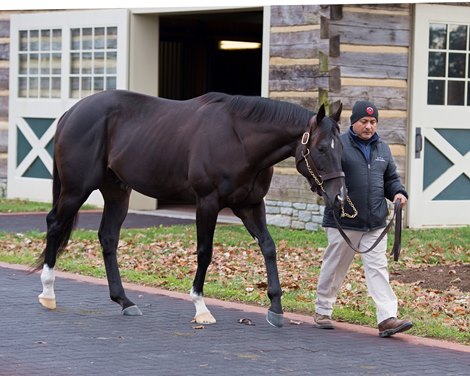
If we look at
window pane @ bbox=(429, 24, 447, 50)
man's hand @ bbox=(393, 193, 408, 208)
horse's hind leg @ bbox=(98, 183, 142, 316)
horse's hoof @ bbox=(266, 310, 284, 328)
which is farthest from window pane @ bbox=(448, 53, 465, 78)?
horse's hoof @ bbox=(266, 310, 284, 328)

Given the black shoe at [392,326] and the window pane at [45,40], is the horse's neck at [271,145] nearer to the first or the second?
the black shoe at [392,326]

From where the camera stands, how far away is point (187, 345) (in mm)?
8109

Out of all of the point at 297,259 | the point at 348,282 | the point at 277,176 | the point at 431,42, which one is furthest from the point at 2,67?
the point at 348,282

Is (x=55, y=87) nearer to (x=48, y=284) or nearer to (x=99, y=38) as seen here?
(x=99, y=38)

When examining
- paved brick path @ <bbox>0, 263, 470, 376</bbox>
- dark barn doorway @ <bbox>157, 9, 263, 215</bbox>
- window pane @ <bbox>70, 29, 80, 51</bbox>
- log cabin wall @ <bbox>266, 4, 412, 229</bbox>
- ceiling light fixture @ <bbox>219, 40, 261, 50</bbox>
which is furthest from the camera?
ceiling light fixture @ <bbox>219, 40, 261, 50</bbox>

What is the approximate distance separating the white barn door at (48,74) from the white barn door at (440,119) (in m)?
4.97

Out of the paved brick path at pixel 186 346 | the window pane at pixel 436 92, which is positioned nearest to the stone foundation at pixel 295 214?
the window pane at pixel 436 92

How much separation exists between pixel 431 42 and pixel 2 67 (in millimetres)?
8331

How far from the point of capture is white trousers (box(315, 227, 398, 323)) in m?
8.65

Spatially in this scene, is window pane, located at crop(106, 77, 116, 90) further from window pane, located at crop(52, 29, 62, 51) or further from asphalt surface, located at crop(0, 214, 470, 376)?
asphalt surface, located at crop(0, 214, 470, 376)

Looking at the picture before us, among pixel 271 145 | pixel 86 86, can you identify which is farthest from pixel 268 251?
pixel 86 86

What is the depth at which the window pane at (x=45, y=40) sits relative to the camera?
1956cm

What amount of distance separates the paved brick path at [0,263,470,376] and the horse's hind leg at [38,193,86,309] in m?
0.26

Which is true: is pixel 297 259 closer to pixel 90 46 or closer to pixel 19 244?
pixel 19 244
